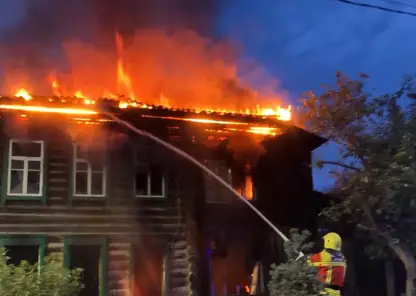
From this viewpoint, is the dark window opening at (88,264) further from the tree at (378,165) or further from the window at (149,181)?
the tree at (378,165)

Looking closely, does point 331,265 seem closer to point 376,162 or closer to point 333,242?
point 333,242

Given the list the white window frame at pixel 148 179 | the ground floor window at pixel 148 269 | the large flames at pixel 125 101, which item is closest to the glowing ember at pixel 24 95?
the large flames at pixel 125 101

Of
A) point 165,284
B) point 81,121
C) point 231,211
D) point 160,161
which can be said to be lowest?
point 165,284

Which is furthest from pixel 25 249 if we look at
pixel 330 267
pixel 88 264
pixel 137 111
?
pixel 330 267

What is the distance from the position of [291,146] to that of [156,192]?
14.4 ft

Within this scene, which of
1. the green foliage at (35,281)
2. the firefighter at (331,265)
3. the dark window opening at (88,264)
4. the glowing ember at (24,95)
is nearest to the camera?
the firefighter at (331,265)

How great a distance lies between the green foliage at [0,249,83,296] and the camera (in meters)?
10.4

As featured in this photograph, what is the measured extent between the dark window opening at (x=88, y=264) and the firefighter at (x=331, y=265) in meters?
6.81

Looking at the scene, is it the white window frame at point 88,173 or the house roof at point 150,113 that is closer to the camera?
the house roof at point 150,113

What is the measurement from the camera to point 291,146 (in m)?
15.9

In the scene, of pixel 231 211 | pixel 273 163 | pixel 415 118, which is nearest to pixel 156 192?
pixel 231 211

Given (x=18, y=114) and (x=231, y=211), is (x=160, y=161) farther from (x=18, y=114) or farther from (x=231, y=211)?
(x=18, y=114)

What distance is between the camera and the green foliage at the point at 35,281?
10.4 metres

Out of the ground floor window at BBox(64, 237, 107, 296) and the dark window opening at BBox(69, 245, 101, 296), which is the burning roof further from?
the dark window opening at BBox(69, 245, 101, 296)
